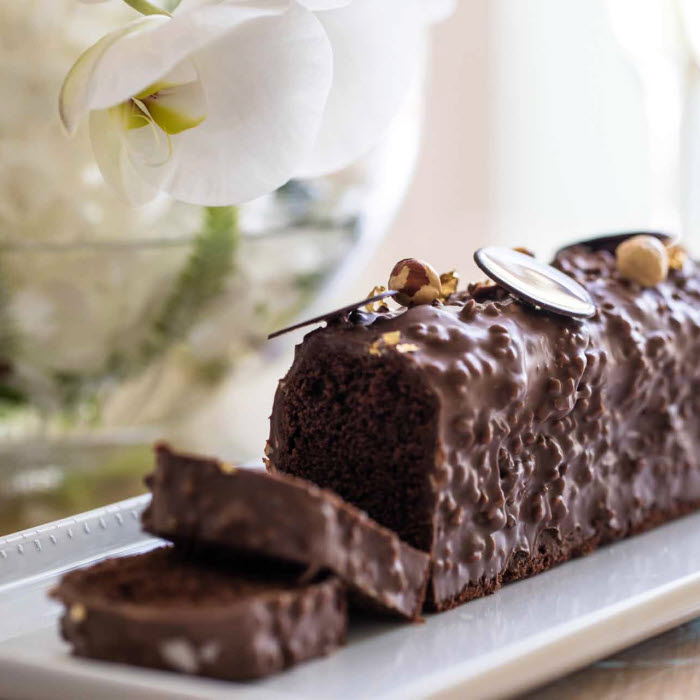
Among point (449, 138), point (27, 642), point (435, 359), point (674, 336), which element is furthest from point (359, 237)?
point (449, 138)

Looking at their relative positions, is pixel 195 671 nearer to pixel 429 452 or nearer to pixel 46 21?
pixel 429 452

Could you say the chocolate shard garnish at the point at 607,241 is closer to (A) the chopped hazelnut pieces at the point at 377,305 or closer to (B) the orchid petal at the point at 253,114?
(A) the chopped hazelnut pieces at the point at 377,305

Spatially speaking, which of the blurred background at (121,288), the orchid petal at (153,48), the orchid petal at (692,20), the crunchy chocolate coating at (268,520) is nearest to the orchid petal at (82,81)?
the orchid petal at (153,48)

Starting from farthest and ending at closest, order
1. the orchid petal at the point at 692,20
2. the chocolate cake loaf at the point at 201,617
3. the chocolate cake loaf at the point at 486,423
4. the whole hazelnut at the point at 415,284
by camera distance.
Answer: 1. the orchid petal at the point at 692,20
2. the whole hazelnut at the point at 415,284
3. the chocolate cake loaf at the point at 486,423
4. the chocolate cake loaf at the point at 201,617

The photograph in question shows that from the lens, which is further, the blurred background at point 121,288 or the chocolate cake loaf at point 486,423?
the blurred background at point 121,288

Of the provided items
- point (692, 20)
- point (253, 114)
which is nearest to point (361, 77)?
point (253, 114)

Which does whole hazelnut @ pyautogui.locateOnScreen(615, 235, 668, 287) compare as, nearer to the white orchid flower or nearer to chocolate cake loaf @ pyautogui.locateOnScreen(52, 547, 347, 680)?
the white orchid flower

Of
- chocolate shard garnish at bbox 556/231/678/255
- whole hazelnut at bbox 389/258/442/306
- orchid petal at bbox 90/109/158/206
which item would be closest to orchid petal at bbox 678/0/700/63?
chocolate shard garnish at bbox 556/231/678/255
